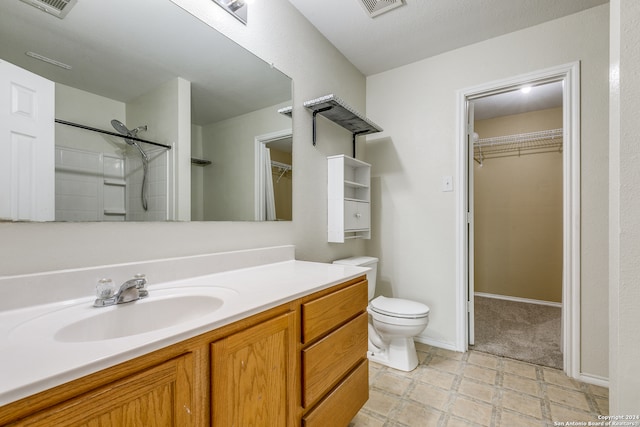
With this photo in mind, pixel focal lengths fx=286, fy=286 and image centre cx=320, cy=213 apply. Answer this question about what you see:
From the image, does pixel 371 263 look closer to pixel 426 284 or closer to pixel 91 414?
pixel 426 284

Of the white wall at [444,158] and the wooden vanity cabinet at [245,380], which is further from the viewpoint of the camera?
the white wall at [444,158]

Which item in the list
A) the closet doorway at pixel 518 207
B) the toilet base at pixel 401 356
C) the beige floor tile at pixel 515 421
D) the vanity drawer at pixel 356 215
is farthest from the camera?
the closet doorway at pixel 518 207

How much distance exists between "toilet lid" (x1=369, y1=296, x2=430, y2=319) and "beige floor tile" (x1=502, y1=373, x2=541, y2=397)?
24.0 inches

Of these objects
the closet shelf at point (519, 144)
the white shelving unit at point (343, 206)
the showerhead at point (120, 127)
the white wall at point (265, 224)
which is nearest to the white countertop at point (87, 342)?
the white wall at point (265, 224)

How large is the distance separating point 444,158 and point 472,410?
1.66 meters

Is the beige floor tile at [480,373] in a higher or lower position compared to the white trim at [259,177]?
lower

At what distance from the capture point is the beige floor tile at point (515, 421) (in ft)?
4.61

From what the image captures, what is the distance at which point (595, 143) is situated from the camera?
176 centimetres

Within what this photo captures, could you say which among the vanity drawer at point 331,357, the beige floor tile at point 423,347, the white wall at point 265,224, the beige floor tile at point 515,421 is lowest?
the beige floor tile at point 423,347

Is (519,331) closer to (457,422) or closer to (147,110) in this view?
(457,422)

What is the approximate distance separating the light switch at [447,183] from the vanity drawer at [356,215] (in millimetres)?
603

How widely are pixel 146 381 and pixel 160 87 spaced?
1.08 metres

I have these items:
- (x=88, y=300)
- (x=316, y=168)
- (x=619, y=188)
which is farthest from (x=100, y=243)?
(x=619, y=188)

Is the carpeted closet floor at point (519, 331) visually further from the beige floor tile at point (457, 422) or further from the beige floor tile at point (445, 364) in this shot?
the beige floor tile at point (457, 422)
